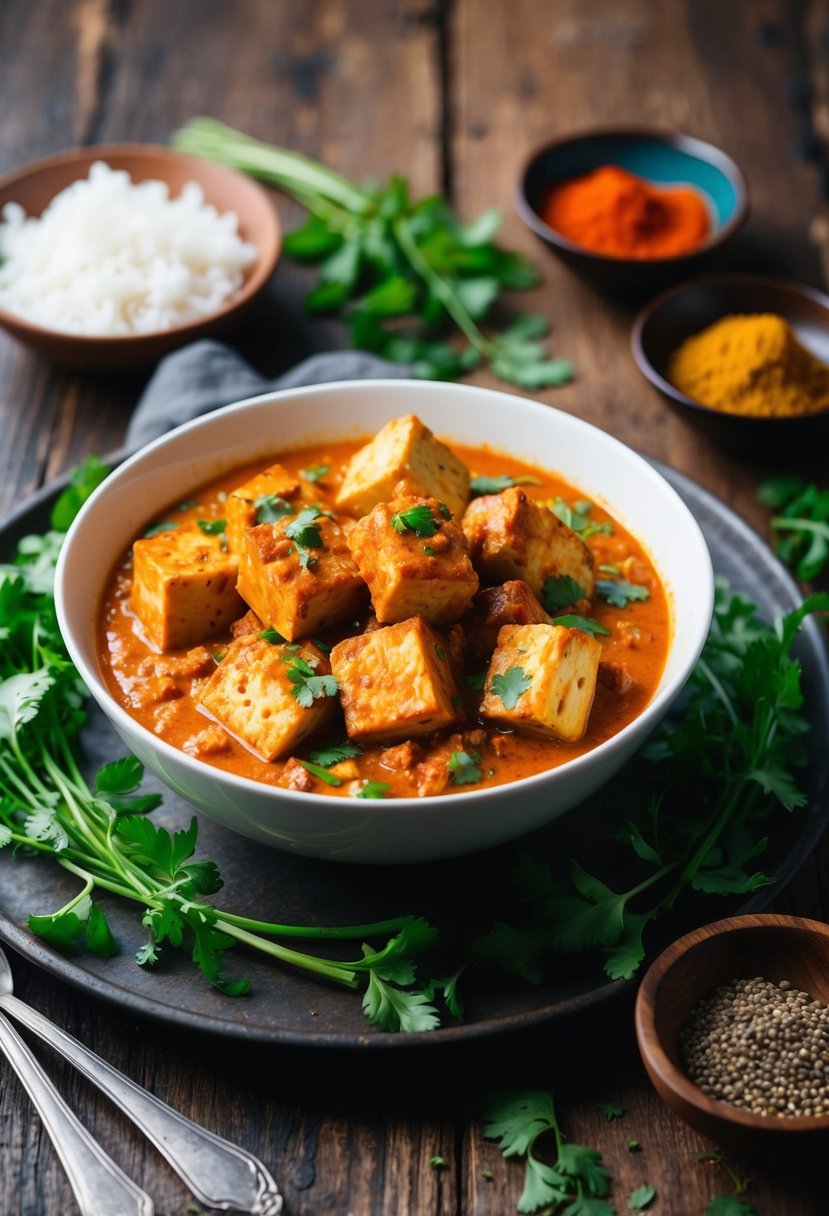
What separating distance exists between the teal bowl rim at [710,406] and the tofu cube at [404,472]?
5.37ft

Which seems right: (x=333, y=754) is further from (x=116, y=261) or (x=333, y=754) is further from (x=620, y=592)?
(x=116, y=261)

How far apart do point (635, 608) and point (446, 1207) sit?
176 cm

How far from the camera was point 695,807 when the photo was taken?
383cm

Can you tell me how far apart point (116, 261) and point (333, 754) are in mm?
3387

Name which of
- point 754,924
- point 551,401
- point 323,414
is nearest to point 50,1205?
point 754,924

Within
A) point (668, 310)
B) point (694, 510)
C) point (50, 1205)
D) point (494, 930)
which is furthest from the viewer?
point (668, 310)

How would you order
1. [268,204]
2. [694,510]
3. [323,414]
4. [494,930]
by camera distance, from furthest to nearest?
[268,204]
[694,510]
[323,414]
[494,930]

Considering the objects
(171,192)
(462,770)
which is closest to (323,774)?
(462,770)

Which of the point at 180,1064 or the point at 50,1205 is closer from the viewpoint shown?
the point at 50,1205

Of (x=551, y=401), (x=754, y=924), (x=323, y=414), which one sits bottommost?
(x=551, y=401)

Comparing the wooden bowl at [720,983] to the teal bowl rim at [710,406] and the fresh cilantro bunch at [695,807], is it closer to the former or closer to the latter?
the fresh cilantro bunch at [695,807]

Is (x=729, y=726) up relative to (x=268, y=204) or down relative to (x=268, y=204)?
down

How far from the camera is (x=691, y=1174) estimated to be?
10.5 feet

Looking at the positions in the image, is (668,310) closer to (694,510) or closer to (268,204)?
(694,510)
